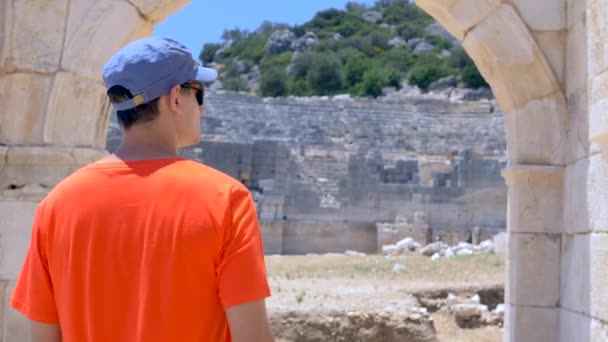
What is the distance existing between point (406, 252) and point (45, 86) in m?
14.4

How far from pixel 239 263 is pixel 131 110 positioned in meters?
0.44

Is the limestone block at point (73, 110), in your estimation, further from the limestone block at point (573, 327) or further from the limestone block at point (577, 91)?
the limestone block at point (573, 327)

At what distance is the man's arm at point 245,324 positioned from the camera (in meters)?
1.58

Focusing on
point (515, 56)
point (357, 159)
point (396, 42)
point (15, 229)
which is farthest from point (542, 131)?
point (396, 42)

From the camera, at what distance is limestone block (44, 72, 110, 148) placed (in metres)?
4.28

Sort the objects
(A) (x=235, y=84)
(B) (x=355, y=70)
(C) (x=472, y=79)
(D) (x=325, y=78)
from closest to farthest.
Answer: (C) (x=472, y=79) → (D) (x=325, y=78) → (B) (x=355, y=70) → (A) (x=235, y=84)

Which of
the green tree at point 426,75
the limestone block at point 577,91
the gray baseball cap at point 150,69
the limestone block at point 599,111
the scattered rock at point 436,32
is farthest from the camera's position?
the scattered rock at point 436,32

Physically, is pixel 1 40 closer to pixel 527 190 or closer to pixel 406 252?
pixel 527 190

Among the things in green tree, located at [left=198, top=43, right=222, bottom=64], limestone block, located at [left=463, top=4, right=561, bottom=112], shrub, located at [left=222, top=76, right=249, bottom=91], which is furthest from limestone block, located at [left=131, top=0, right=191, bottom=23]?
green tree, located at [left=198, top=43, right=222, bottom=64]

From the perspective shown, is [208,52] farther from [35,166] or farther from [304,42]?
[35,166]

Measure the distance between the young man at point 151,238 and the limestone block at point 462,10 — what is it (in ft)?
9.40

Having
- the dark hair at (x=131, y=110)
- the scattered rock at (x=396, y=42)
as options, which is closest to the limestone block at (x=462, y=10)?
the dark hair at (x=131, y=110)

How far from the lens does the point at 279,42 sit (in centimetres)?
6631

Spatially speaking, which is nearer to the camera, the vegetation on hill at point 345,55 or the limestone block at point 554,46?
the limestone block at point 554,46
